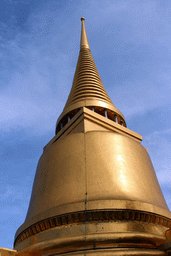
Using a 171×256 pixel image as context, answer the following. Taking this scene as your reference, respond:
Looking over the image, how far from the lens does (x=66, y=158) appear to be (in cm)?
926

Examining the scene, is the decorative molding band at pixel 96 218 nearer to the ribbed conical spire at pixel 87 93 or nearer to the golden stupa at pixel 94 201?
the golden stupa at pixel 94 201

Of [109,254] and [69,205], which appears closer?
Answer: [109,254]

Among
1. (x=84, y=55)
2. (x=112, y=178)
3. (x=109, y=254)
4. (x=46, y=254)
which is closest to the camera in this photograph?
(x=109, y=254)

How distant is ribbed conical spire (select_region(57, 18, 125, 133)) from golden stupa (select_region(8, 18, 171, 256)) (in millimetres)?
1511

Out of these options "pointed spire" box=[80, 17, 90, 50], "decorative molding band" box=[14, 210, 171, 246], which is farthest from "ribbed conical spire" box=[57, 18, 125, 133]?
"decorative molding band" box=[14, 210, 171, 246]

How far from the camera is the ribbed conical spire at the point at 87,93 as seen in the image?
1259 cm

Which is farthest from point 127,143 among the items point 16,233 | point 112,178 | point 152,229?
point 16,233

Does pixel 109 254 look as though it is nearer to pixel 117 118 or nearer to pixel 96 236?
pixel 96 236

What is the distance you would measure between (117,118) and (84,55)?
627 centimetres

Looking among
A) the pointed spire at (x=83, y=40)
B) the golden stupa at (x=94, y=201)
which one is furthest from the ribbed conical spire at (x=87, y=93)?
the pointed spire at (x=83, y=40)

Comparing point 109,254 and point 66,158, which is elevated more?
point 66,158

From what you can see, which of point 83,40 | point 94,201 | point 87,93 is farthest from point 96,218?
point 83,40

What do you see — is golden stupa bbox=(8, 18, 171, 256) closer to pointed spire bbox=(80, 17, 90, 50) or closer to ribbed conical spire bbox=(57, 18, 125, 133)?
ribbed conical spire bbox=(57, 18, 125, 133)

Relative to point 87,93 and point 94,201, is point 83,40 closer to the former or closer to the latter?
point 87,93
